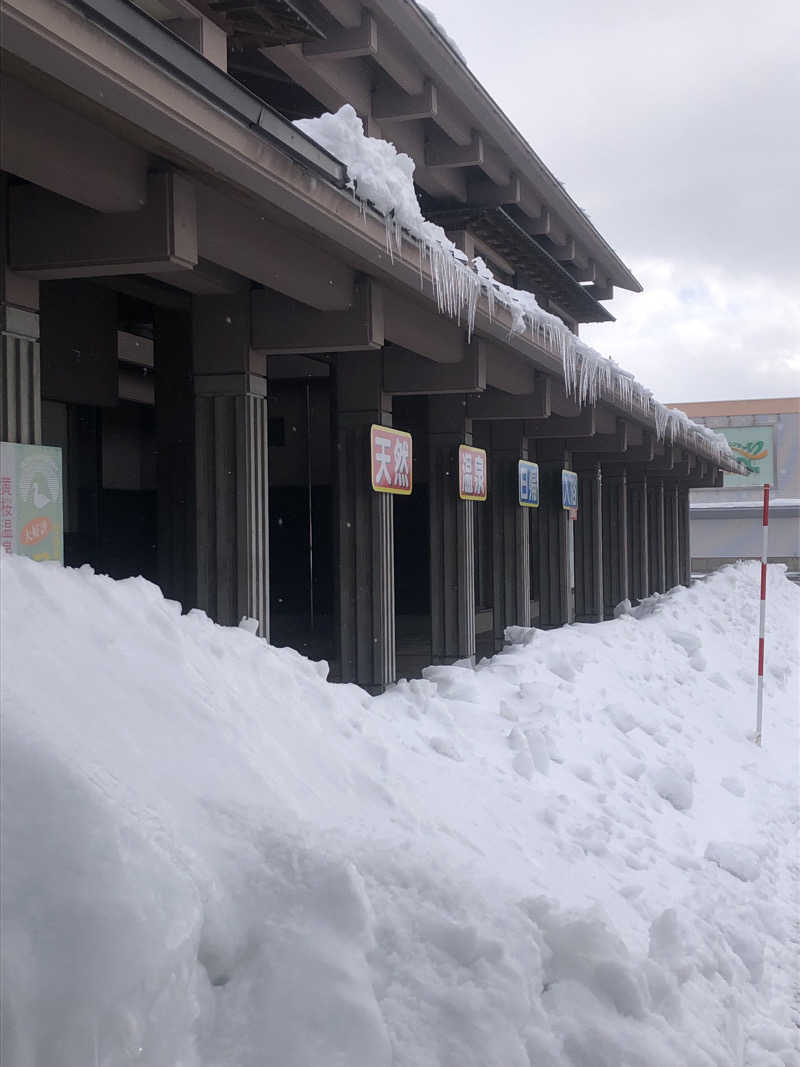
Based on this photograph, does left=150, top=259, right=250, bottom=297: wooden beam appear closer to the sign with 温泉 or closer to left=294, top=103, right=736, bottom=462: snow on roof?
left=294, top=103, right=736, bottom=462: snow on roof

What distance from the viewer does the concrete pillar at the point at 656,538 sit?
29.2 metres

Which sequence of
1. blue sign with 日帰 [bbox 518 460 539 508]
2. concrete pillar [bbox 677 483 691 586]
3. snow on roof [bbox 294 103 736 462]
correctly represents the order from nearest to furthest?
snow on roof [bbox 294 103 736 462] < blue sign with 日帰 [bbox 518 460 539 508] < concrete pillar [bbox 677 483 691 586]

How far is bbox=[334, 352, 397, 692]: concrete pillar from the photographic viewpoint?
437 inches

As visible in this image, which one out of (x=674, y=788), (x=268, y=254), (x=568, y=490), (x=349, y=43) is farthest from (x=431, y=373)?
(x=568, y=490)

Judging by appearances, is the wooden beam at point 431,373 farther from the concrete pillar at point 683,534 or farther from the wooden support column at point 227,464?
the concrete pillar at point 683,534

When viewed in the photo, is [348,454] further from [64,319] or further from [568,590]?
[568,590]

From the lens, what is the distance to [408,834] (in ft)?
14.7

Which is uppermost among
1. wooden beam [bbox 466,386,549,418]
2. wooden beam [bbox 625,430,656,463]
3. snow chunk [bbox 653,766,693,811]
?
wooden beam [bbox 466,386,549,418]

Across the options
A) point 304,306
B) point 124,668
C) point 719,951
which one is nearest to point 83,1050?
point 124,668

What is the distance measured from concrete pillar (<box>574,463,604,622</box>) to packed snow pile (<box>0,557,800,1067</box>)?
46.8 feet

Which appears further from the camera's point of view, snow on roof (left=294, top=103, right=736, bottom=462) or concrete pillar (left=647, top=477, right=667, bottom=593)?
concrete pillar (left=647, top=477, right=667, bottom=593)

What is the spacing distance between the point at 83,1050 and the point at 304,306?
21.4 ft

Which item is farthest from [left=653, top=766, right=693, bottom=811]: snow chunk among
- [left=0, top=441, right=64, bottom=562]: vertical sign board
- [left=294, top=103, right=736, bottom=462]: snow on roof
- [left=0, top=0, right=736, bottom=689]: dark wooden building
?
[left=0, top=441, right=64, bottom=562]: vertical sign board

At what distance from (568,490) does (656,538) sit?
12.5 m
